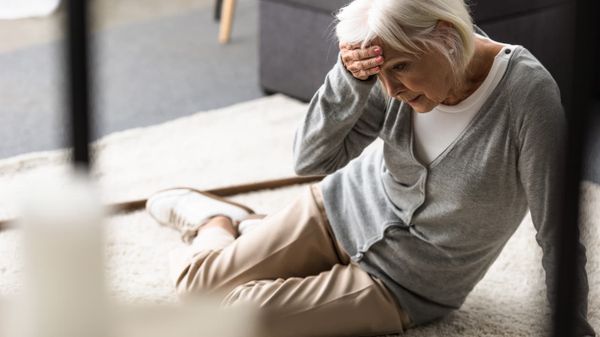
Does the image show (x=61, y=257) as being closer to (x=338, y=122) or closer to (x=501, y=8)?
(x=338, y=122)

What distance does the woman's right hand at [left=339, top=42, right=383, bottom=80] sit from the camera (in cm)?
141

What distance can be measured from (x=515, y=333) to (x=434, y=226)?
258 millimetres

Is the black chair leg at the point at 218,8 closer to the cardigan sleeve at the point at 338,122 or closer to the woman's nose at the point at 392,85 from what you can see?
the cardigan sleeve at the point at 338,122

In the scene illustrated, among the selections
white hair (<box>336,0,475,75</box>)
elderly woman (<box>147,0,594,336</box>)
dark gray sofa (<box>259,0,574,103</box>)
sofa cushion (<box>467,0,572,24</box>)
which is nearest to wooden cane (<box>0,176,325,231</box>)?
elderly woman (<box>147,0,594,336</box>)

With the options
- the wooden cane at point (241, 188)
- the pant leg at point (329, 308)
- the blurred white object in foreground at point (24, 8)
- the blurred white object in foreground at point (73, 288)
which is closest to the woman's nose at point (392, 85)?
the pant leg at point (329, 308)

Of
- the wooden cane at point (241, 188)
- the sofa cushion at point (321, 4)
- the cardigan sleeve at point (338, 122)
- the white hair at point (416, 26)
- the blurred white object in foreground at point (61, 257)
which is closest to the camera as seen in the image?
the blurred white object in foreground at point (61, 257)

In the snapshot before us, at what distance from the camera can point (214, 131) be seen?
272 cm

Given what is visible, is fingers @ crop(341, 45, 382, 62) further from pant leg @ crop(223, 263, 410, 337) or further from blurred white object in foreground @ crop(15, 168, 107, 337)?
blurred white object in foreground @ crop(15, 168, 107, 337)

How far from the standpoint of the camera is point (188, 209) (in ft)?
6.77

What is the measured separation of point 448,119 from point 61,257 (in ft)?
3.90

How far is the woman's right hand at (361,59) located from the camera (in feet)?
4.62

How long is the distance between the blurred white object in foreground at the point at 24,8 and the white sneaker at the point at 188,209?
0.44 meters

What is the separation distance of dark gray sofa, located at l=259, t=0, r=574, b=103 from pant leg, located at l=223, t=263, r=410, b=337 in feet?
3.49

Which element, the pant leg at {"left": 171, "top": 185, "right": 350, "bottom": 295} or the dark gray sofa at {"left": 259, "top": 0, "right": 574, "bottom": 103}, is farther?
the dark gray sofa at {"left": 259, "top": 0, "right": 574, "bottom": 103}
